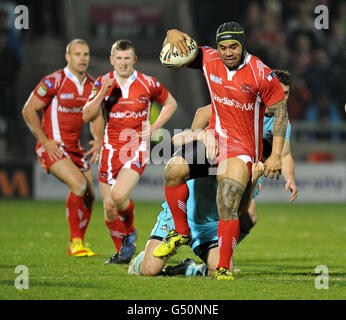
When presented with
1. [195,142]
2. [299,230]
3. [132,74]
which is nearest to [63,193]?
[299,230]

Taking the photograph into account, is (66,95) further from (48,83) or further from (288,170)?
(288,170)

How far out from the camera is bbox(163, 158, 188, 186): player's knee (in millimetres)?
6504

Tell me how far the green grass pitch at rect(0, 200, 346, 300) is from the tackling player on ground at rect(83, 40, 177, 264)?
54 centimetres

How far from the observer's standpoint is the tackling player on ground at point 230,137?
634cm

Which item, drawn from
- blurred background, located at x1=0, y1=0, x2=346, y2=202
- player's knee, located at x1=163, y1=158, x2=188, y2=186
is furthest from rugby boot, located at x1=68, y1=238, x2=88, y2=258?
blurred background, located at x1=0, y1=0, x2=346, y2=202

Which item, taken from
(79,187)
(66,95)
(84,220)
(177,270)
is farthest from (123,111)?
(177,270)

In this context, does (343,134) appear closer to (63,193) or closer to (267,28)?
(267,28)

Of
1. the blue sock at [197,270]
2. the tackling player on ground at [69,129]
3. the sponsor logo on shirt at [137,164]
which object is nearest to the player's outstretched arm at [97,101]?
the tackling player on ground at [69,129]

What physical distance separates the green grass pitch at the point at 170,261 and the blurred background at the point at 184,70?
11.2 ft

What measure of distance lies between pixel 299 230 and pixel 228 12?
9736 mm

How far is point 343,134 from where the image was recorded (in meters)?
19.2

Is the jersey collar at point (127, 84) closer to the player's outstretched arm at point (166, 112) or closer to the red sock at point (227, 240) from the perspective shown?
the player's outstretched arm at point (166, 112)

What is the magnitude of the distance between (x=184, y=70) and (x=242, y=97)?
43.3ft

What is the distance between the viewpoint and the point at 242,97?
6602mm
